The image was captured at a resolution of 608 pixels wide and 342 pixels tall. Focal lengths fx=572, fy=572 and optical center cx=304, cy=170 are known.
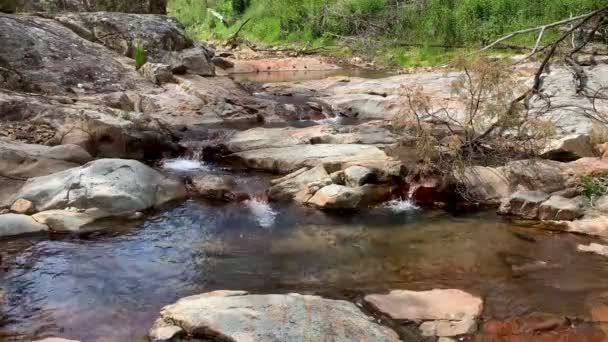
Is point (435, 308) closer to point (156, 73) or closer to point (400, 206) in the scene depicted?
point (400, 206)

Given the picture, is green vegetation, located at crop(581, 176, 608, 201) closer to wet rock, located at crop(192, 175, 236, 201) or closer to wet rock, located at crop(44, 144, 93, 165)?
wet rock, located at crop(192, 175, 236, 201)

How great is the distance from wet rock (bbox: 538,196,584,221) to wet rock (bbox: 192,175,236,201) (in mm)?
4019

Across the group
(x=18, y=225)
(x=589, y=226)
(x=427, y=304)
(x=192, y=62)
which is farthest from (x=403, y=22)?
(x=427, y=304)

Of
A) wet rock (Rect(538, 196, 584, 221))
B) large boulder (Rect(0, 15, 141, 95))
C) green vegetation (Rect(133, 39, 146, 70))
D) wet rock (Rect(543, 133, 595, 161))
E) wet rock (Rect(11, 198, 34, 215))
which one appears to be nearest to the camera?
wet rock (Rect(11, 198, 34, 215))

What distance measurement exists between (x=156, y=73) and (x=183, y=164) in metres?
4.14

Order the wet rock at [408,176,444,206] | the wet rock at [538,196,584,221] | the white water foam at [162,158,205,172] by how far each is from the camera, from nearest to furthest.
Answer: the wet rock at [538,196,584,221] → the wet rock at [408,176,444,206] → the white water foam at [162,158,205,172]

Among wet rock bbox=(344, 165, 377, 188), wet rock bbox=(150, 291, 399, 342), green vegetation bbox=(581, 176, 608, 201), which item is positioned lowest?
wet rock bbox=(150, 291, 399, 342)

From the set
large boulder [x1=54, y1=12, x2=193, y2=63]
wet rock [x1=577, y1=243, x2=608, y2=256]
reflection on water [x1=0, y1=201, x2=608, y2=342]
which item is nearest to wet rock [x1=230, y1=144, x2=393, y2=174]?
reflection on water [x1=0, y1=201, x2=608, y2=342]

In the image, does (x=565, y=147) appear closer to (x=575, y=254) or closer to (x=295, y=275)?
(x=575, y=254)

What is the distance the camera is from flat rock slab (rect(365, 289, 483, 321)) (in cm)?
442

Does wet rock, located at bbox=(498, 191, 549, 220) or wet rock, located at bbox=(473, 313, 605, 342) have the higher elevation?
wet rock, located at bbox=(498, 191, 549, 220)

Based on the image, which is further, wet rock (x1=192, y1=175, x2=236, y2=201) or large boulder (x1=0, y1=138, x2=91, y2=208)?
wet rock (x1=192, y1=175, x2=236, y2=201)

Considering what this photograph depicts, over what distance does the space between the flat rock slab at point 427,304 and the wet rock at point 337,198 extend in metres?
2.50

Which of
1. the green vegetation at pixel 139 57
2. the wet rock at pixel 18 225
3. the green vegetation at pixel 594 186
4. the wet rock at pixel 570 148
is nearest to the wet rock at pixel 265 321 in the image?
the wet rock at pixel 18 225
